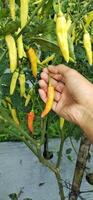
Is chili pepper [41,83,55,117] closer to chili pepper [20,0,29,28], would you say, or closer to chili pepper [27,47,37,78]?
chili pepper [27,47,37,78]

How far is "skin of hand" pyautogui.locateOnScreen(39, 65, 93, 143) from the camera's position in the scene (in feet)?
4.68

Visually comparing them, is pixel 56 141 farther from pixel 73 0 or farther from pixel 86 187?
pixel 73 0

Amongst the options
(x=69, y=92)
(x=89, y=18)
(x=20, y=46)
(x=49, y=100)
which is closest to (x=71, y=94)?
(x=69, y=92)

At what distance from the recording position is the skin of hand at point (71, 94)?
1428mm

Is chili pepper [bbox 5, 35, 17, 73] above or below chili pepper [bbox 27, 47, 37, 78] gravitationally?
above

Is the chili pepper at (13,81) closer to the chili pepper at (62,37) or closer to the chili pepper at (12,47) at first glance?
the chili pepper at (12,47)

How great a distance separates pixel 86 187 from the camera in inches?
100

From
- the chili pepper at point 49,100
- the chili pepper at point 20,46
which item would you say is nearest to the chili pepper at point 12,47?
the chili pepper at point 20,46

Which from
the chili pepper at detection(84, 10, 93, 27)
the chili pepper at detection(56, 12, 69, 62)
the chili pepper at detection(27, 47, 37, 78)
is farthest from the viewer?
the chili pepper at detection(84, 10, 93, 27)

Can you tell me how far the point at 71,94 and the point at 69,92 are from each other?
25 millimetres

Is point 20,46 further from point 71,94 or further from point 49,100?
point 71,94

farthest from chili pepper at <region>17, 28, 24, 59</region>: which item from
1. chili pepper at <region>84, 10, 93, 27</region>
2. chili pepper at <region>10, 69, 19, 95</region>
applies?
chili pepper at <region>84, 10, 93, 27</region>

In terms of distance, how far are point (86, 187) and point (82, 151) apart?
657mm

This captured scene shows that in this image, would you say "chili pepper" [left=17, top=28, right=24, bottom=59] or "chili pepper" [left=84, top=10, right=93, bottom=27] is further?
"chili pepper" [left=84, top=10, right=93, bottom=27]
